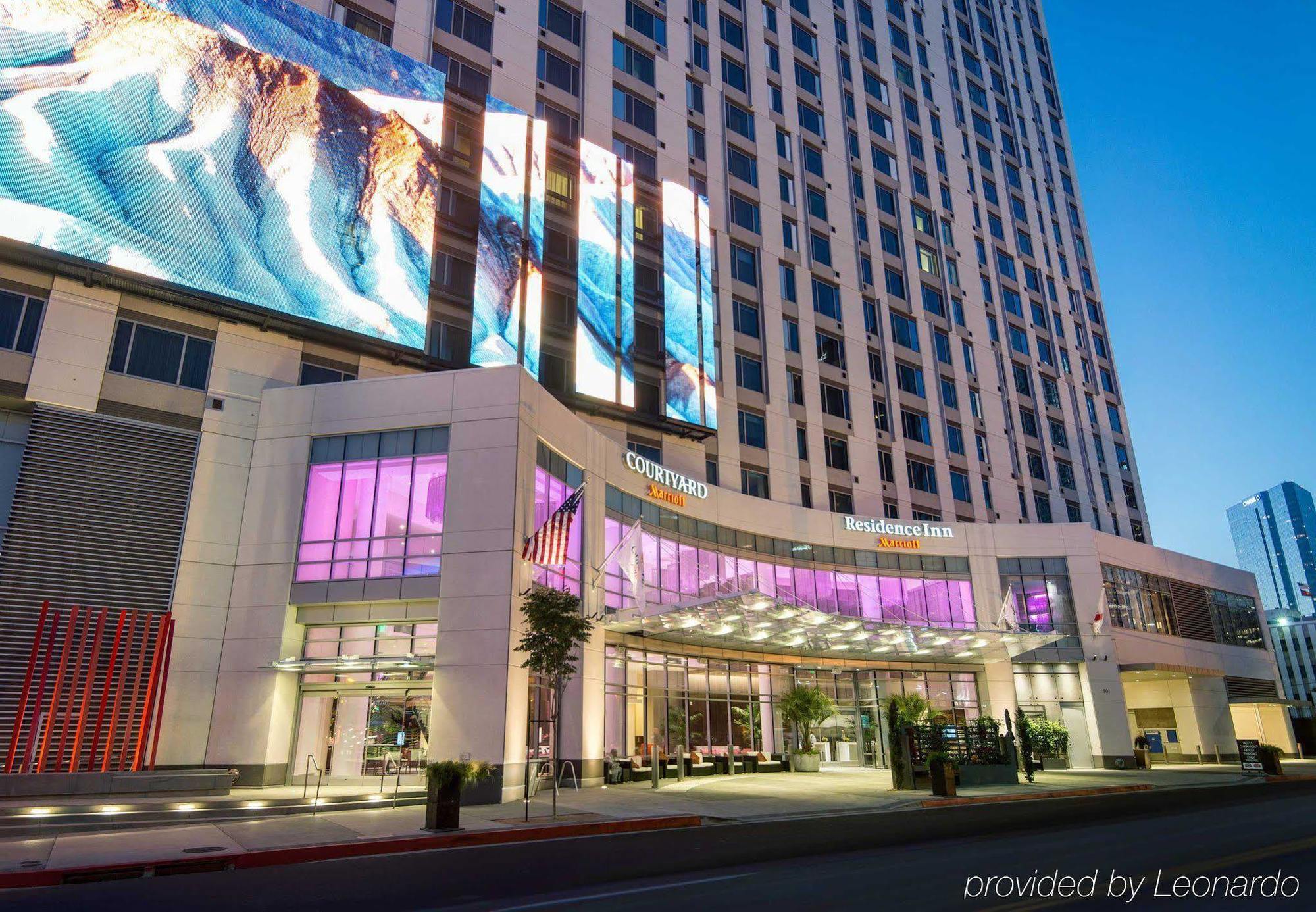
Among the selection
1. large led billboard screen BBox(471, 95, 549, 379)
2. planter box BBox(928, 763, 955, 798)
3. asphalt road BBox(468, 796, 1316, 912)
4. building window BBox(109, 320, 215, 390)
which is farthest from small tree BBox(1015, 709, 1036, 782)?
building window BBox(109, 320, 215, 390)

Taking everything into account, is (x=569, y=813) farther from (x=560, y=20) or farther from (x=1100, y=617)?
(x=560, y=20)

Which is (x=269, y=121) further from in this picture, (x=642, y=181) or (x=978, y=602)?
(x=978, y=602)

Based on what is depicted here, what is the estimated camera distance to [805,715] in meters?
36.4

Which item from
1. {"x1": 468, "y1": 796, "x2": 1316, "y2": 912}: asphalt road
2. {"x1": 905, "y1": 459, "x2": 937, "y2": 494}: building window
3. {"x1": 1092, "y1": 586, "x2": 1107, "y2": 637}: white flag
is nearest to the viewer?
{"x1": 468, "y1": 796, "x2": 1316, "y2": 912}: asphalt road

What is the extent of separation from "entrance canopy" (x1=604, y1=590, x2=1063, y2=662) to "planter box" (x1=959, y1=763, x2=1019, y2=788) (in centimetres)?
704

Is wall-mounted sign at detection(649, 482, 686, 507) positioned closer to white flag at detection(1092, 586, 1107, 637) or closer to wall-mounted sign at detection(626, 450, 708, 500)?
wall-mounted sign at detection(626, 450, 708, 500)

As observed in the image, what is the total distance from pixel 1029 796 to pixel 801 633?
39.4 ft

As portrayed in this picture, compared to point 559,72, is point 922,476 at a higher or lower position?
lower

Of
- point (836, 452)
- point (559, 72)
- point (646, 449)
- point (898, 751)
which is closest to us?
point (898, 751)

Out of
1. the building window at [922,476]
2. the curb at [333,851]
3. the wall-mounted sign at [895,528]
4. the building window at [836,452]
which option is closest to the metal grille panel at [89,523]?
the curb at [333,851]

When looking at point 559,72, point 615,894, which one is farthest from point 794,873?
point 559,72

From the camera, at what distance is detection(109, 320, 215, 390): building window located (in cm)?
2845

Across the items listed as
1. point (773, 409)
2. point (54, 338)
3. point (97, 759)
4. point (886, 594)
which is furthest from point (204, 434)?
point (886, 594)

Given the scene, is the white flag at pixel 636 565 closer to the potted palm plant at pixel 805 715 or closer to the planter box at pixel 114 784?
the potted palm plant at pixel 805 715
